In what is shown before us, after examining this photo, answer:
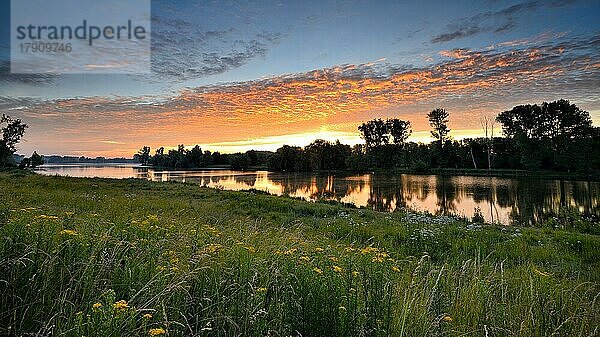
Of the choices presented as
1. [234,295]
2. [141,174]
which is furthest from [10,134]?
[234,295]

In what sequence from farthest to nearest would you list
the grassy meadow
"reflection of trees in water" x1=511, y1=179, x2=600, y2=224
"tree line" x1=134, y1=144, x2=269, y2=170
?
"tree line" x1=134, y1=144, x2=269, y2=170 → "reflection of trees in water" x1=511, y1=179, x2=600, y2=224 → the grassy meadow

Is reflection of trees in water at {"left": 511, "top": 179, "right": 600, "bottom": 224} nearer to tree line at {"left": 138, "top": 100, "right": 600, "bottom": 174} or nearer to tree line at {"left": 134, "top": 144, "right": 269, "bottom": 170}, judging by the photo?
tree line at {"left": 138, "top": 100, "right": 600, "bottom": 174}

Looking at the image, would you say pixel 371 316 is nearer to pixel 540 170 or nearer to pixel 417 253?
pixel 417 253

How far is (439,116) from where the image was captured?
265 feet

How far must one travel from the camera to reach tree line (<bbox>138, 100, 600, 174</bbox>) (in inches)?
2179

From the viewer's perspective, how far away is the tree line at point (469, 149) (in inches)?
2179

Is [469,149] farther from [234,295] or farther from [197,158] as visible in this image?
[197,158]

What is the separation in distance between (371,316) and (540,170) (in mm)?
68362

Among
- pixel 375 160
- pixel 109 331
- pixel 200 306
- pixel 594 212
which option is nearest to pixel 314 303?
pixel 200 306

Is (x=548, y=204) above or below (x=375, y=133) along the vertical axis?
below

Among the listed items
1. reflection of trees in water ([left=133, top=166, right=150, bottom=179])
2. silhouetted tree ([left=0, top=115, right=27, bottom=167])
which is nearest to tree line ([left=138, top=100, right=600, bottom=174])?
reflection of trees in water ([left=133, top=166, right=150, bottom=179])

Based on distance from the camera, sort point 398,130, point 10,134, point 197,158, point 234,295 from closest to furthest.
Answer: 1. point 234,295
2. point 10,134
3. point 398,130
4. point 197,158

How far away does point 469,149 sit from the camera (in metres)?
76.2

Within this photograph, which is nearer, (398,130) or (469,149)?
(469,149)
